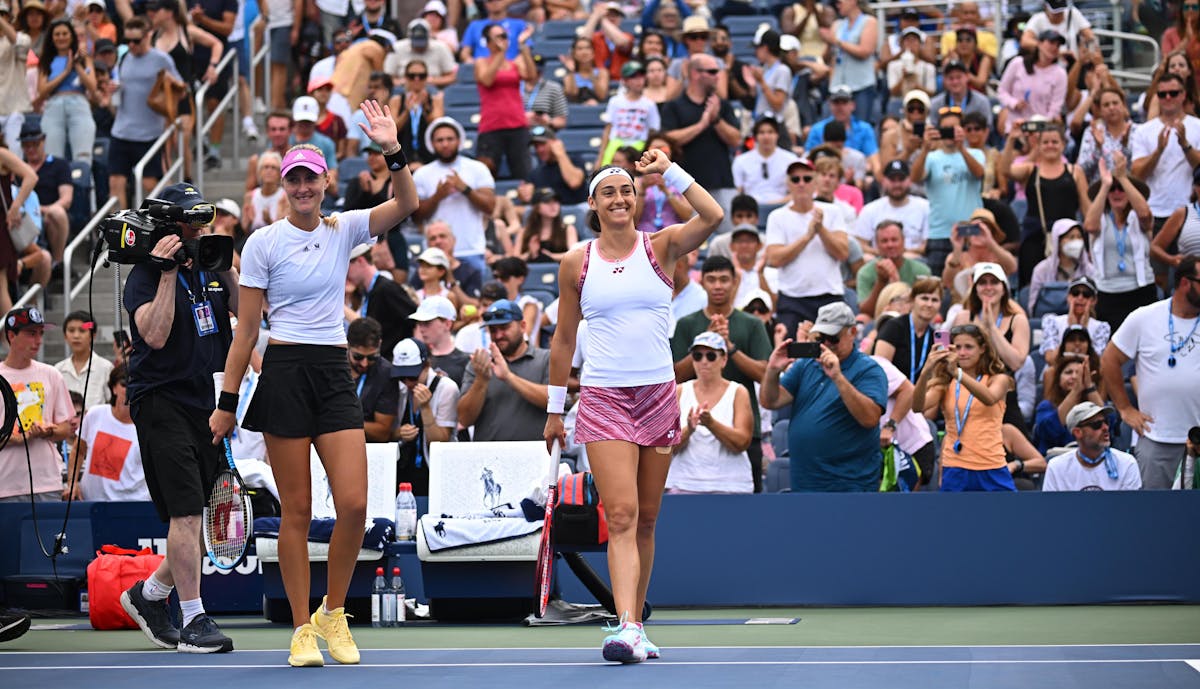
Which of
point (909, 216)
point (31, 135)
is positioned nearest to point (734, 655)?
point (909, 216)

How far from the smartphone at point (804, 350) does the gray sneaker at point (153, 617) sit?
432 cm

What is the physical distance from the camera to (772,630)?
30.8 feet

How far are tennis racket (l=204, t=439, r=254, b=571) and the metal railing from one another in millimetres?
9216

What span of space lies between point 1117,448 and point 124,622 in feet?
23.6

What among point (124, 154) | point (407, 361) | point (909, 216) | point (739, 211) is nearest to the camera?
point (407, 361)

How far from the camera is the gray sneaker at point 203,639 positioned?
8.22 m

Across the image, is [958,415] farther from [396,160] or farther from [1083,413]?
[396,160]

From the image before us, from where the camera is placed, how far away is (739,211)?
1489cm

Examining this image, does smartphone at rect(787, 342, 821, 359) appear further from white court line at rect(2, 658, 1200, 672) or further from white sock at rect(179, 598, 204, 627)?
white sock at rect(179, 598, 204, 627)

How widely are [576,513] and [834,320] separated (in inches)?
110

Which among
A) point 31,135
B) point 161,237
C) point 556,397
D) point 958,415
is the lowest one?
point 958,415

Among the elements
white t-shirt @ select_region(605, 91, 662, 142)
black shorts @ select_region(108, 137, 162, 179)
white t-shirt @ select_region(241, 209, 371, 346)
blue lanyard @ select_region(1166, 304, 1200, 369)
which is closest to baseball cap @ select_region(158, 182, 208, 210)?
white t-shirt @ select_region(241, 209, 371, 346)

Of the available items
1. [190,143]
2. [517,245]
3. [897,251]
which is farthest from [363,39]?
[897,251]

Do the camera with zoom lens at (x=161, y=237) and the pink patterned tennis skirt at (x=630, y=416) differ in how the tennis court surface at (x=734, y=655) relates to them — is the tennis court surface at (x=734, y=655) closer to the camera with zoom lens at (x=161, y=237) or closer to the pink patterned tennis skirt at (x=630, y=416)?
the pink patterned tennis skirt at (x=630, y=416)
